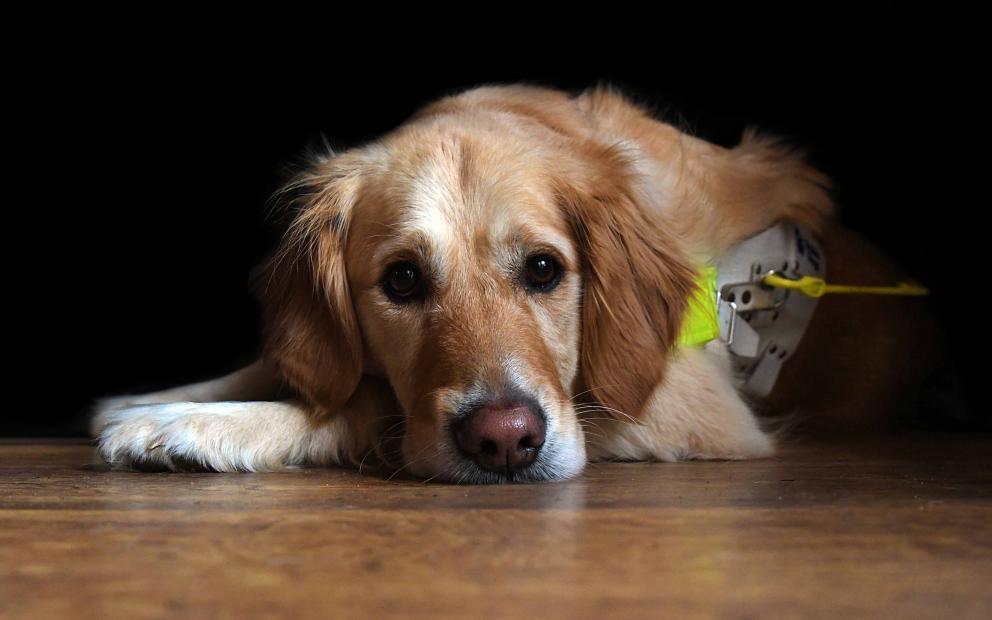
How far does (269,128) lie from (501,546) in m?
2.93

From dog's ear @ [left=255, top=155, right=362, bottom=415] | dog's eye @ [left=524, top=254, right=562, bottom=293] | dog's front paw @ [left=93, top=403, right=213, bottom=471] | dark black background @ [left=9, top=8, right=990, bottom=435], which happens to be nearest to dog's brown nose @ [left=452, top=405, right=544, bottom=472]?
dog's eye @ [left=524, top=254, right=562, bottom=293]

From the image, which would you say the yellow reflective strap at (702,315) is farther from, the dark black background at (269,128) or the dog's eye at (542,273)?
the dark black background at (269,128)

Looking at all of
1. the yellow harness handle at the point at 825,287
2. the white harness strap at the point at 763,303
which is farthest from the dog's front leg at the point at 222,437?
the yellow harness handle at the point at 825,287

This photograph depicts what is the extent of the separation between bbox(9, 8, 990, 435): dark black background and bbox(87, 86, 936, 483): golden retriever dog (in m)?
0.57

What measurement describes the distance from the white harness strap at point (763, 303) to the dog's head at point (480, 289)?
30 centimetres

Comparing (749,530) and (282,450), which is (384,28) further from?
(749,530)

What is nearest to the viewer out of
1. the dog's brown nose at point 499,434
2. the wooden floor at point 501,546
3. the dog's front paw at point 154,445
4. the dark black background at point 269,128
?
the wooden floor at point 501,546

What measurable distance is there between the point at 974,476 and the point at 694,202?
103cm

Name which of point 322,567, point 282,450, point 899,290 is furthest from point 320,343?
point 899,290

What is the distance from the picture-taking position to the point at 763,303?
290 centimetres

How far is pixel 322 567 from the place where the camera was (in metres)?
1.36

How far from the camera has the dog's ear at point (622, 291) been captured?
8.19ft

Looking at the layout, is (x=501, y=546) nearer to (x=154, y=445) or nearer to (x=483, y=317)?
(x=483, y=317)

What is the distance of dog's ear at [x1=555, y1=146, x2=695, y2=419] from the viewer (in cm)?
250
